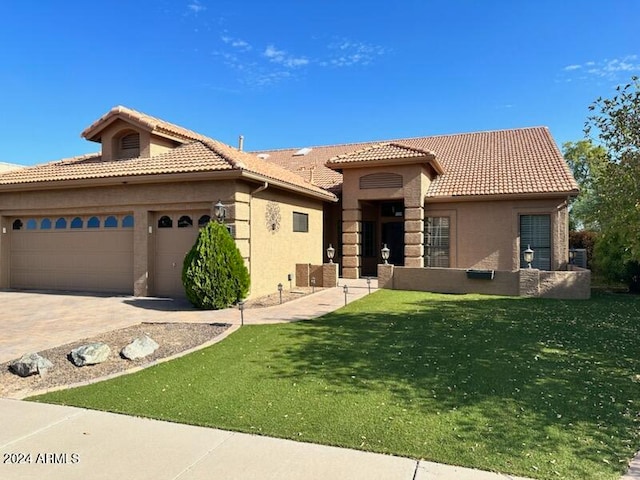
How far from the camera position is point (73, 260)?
14.5 m

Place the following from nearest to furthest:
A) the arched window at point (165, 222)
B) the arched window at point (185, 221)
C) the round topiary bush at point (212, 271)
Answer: the round topiary bush at point (212, 271) < the arched window at point (185, 221) < the arched window at point (165, 222)

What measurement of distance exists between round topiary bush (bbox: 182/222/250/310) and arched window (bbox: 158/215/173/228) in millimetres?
2730

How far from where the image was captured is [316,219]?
1745 centimetres

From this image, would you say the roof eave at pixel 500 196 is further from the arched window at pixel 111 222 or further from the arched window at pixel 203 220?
the arched window at pixel 111 222

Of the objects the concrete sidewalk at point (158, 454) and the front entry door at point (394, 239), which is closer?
the concrete sidewalk at point (158, 454)

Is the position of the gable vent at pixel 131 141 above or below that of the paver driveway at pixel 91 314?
above

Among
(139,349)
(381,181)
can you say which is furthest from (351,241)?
(139,349)

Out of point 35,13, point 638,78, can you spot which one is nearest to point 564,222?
point 638,78

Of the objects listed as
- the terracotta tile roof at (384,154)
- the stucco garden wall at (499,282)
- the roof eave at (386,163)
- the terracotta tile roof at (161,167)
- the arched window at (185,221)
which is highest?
the terracotta tile roof at (384,154)

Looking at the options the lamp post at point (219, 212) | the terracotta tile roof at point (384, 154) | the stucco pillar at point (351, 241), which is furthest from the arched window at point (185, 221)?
the stucco pillar at point (351, 241)

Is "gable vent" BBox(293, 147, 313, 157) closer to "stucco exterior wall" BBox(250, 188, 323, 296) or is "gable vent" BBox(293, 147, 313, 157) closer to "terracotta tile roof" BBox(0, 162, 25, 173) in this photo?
"stucco exterior wall" BBox(250, 188, 323, 296)

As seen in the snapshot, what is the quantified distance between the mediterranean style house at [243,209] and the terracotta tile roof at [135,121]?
0.20ft

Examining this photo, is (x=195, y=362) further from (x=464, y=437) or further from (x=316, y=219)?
(x=316, y=219)

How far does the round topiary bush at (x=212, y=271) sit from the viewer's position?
35.4 feet
